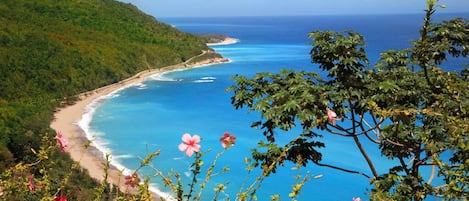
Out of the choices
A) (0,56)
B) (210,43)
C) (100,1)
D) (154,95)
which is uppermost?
(210,43)

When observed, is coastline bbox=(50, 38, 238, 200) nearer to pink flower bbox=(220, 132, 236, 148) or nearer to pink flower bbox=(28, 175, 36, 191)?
pink flower bbox=(28, 175, 36, 191)

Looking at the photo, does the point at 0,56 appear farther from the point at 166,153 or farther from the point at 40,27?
the point at 166,153

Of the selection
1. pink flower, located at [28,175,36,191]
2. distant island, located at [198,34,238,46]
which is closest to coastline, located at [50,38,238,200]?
pink flower, located at [28,175,36,191]

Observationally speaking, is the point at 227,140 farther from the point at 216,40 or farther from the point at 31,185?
the point at 216,40

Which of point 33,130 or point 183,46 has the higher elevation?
point 183,46

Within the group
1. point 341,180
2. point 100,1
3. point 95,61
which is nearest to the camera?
point 341,180

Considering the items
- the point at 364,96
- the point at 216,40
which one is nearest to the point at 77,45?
the point at 364,96


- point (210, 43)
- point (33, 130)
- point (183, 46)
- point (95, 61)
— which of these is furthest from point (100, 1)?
point (33, 130)
